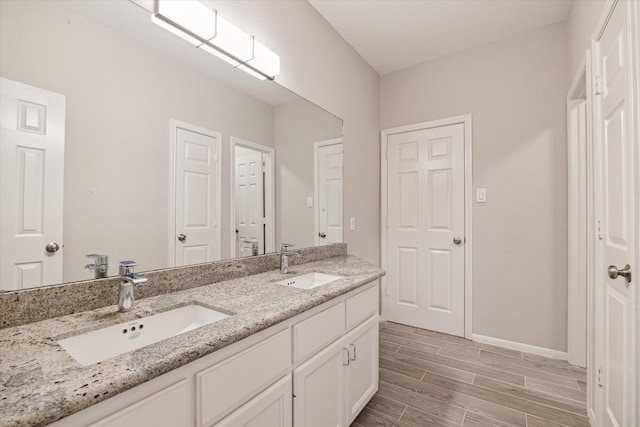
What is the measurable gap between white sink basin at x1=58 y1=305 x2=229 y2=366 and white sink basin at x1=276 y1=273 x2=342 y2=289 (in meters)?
0.55

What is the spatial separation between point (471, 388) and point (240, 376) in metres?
1.77

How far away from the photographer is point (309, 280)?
5.82 ft

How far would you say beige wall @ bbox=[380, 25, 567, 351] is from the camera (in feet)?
7.79

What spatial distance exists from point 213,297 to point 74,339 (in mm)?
447

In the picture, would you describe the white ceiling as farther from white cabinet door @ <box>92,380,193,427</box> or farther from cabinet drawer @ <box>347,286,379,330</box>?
white cabinet door @ <box>92,380,193,427</box>

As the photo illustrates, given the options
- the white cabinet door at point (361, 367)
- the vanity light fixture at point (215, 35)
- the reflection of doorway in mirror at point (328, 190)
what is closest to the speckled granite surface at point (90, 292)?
the white cabinet door at point (361, 367)

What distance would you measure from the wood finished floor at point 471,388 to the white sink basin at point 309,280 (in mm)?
799

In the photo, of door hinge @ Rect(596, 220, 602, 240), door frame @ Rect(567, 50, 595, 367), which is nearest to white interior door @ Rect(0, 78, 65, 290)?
door hinge @ Rect(596, 220, 602, 240)

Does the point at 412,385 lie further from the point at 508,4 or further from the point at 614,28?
the point at 508,4

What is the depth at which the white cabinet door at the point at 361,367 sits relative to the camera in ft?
4.96

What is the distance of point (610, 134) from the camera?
131cm

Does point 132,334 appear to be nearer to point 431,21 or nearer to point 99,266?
point 99,266

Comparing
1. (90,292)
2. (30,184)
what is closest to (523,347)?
(90,292)

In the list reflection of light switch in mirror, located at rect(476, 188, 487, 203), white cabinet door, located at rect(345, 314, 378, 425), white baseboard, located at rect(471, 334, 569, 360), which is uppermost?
reflection of light switch in mirror, located at rect(476, 188, 487, 203)
